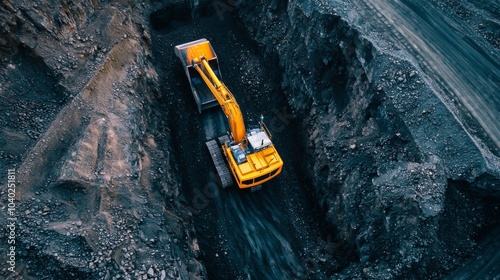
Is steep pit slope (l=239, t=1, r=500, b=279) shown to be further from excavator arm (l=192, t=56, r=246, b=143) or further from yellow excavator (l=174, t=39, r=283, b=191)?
excavator arm (l=192, t=56, r=246, b=143)

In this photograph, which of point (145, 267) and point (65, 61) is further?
point (65, 61)

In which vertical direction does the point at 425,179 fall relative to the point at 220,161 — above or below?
above

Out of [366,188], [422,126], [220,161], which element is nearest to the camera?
[422,126]

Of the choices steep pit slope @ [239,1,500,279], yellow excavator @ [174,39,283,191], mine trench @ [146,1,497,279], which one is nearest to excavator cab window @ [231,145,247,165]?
yellow excavator @ [174,39,283,191]

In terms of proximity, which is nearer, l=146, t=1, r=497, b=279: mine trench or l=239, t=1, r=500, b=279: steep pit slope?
l=239, t=1, r=500, b=279: steep pit slope

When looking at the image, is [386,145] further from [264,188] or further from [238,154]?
[238,154]

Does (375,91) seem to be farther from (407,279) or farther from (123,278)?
(123,278)

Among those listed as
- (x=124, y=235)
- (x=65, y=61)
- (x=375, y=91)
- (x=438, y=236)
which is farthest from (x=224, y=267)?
(x=65, y=61)
